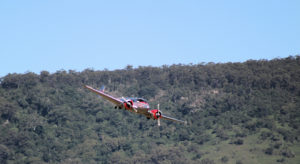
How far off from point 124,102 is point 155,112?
4.75 metres

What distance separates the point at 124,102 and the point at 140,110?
7.90ft

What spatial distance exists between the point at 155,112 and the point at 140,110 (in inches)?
96.7

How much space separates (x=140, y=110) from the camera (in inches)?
2766

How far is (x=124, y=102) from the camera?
69.6 metres

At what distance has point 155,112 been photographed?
71688mm
